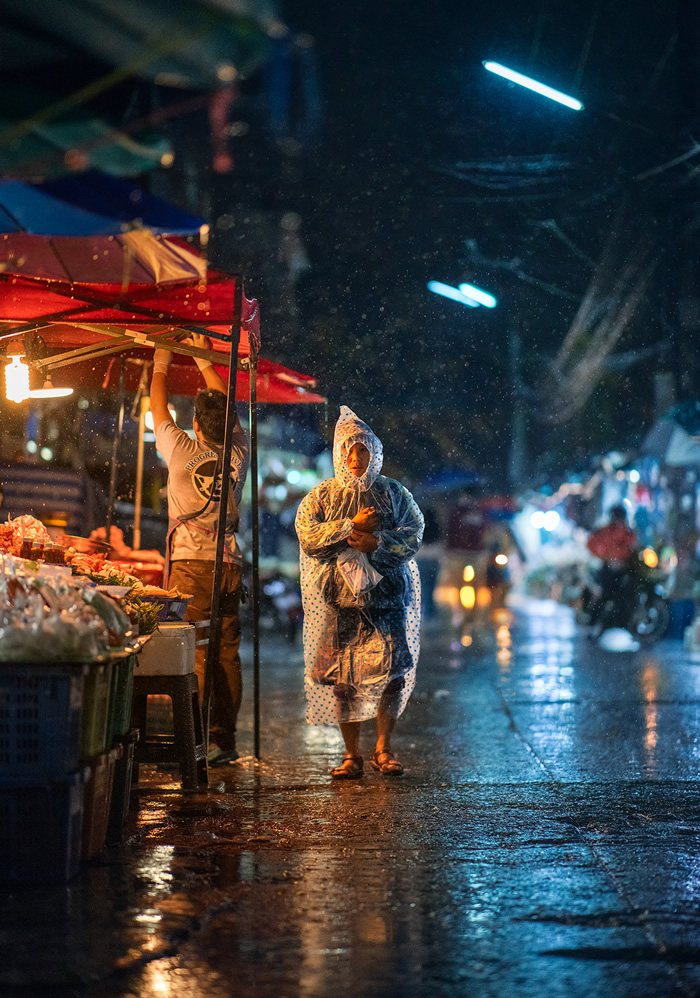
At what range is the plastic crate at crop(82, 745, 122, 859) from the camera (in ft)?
15.7

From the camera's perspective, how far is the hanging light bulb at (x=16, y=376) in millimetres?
8305

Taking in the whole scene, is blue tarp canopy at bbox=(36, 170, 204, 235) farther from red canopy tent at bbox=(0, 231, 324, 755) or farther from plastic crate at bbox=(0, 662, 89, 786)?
plastic crate at bbox=(0, 662, 89, 786)

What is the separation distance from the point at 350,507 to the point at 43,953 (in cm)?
390

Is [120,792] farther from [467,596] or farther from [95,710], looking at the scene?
[467,596]

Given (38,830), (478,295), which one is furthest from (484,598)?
(38,830)

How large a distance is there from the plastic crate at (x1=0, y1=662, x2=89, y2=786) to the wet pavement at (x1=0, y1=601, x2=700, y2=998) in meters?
0.50

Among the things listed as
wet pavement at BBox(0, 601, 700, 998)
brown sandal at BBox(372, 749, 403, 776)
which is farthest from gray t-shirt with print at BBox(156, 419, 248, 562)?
Result: brown sandal at BBox(372, 749, 403, 776)

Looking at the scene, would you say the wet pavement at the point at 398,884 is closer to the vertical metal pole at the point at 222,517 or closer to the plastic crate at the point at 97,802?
the plastic crate at the point at 97,802

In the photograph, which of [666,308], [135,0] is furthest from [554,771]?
[666,308]

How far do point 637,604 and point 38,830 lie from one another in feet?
48.9

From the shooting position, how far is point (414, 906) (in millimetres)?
4340

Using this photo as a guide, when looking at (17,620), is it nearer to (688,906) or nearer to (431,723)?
(688,906)

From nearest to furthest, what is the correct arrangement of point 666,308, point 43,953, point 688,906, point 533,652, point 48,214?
point 43,953, point 688,906, point 48,214, point 533,652, point 666,308

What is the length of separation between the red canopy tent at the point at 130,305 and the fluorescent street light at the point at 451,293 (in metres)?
9.01
